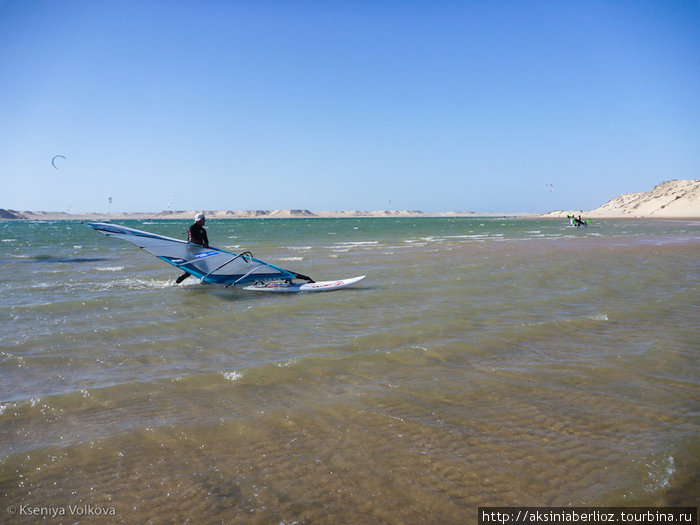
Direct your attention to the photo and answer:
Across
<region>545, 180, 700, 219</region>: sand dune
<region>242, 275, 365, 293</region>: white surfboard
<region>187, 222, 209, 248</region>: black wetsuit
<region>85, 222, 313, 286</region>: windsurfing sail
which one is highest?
<region>545, 180, 700, 219</region>: sand dune

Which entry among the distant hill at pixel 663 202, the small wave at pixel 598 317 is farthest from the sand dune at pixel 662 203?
the small wave at pixel 598 317

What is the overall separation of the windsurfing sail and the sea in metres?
2.66

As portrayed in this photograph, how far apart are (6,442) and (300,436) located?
2.74 m

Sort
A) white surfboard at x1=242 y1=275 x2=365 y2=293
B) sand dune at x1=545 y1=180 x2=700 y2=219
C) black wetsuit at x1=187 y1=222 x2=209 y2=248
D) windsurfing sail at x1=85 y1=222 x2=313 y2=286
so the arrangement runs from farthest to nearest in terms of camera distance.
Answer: sand dune at x1=545 y1=180 x2=700 y2=219 → black wetsuit at x1=187 y1=222 x2=209 y2=248 → white surfboard at x1=242 y1=275 x2=365 y2=293 → windsurfing sail at x1=85 y1=222 x2=313 y2=286

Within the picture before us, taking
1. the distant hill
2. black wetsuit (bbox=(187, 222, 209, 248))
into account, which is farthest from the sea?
the distant hill

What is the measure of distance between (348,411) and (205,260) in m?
9.06

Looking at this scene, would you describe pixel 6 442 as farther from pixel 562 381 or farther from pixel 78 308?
pixel 78 308

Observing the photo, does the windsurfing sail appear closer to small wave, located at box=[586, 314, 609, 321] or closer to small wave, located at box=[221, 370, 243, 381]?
small wave, located at box=[221, 370, 243, 381]

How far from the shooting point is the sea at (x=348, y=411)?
3.14 metres

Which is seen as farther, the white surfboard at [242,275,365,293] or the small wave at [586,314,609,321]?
the white surfboard at [242,275,365,293]

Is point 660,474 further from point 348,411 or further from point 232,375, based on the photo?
point 232,375

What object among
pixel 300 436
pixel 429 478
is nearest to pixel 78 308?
pixel 300 436

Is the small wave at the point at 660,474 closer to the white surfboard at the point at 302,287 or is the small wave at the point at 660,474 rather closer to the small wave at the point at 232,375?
the small wave at the point at 232,375

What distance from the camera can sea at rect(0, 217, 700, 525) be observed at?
314cm
